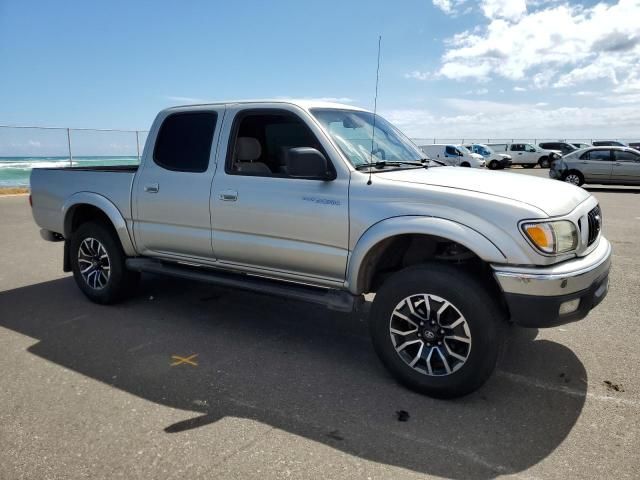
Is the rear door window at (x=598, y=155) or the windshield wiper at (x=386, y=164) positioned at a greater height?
the windshield wiper at (x=386, y=164)

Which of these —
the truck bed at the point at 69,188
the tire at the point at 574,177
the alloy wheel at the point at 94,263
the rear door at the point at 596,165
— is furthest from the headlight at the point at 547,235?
the rear door at the point at 596,165

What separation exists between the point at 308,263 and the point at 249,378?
95 centimetres

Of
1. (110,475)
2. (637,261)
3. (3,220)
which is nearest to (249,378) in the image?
(110,475)

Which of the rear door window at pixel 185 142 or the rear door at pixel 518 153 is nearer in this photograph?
the rear door window at pixel 185 142

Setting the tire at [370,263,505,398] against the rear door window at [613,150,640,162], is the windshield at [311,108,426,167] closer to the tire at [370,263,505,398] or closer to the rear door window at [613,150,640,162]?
the tire at [370,263,505,398]

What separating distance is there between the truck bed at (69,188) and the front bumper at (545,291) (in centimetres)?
361

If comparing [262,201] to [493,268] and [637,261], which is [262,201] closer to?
[493,268]

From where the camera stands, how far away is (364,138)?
4195 millimetres

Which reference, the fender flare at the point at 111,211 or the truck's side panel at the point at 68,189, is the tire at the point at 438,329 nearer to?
the fender flare at the point at 111,211

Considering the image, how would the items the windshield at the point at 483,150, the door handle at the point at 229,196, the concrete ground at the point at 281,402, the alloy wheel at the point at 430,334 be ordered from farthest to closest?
the windshield at the point at 483,150
the door handle at the point at 229,196
the alloy wheel at the point at 430,334
the concrete ground at the point at 281,402

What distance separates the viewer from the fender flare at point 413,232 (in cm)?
308

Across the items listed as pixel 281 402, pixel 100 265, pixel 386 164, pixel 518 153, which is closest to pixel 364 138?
pixel 386 164

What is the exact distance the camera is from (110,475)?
256 cm

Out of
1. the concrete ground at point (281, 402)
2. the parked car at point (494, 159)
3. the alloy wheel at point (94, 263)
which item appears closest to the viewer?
the concrete ground at point (281, 402)
